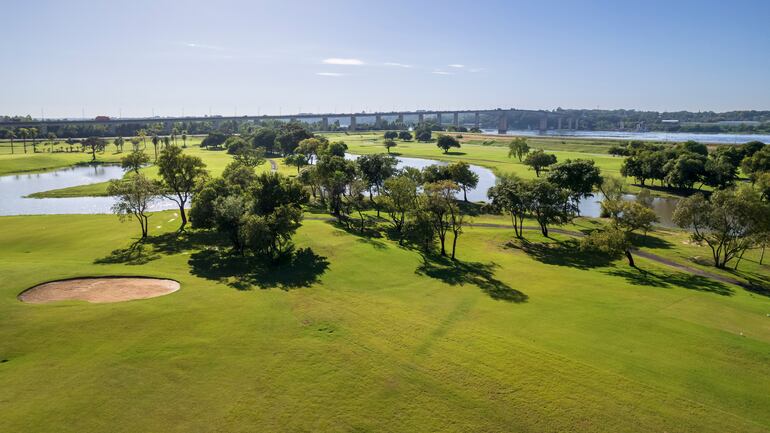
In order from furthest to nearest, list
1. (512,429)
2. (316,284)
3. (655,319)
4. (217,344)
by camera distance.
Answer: (316,284), (655,319), (217,344), (512,429)

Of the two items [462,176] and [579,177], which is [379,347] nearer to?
[579,177]

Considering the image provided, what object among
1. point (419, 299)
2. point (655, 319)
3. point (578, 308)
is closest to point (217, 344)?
point (419, 299)

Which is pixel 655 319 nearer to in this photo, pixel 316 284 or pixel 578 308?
pixel 578 308

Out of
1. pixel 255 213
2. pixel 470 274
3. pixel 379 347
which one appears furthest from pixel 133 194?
pixel 470 274

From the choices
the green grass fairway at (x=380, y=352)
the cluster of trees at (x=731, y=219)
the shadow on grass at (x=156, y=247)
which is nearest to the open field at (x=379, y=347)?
the green grass fairway at (x=380, y=352)

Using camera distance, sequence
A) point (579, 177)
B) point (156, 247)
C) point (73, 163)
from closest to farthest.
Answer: point (156, 247)
point (579, 177)
point (73, 163)

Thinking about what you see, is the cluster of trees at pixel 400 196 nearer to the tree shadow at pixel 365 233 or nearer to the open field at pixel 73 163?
the tree shadow at pixel 365 233
